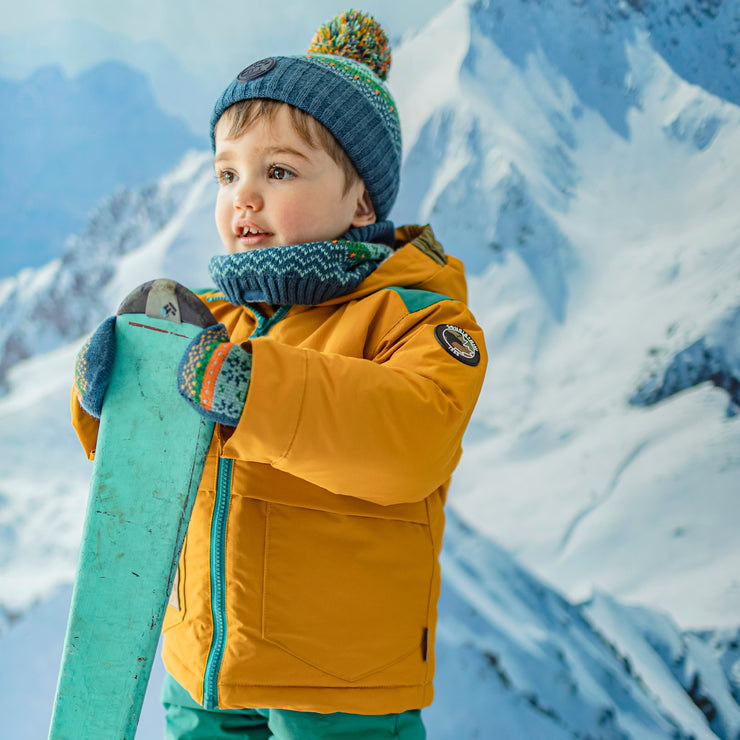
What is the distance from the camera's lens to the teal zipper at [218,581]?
0.79 metres

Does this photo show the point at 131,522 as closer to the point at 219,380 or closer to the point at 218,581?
the point at 218,581

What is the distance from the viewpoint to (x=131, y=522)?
75 cm

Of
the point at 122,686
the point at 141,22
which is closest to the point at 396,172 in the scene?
the point at 122,686

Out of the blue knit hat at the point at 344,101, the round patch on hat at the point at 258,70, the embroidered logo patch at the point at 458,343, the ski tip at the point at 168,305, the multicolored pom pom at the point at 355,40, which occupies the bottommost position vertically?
the embroidered logo patch at the point at 458,343

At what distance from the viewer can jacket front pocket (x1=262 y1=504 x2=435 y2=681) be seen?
797mm

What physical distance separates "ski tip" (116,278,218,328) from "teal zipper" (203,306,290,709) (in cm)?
18

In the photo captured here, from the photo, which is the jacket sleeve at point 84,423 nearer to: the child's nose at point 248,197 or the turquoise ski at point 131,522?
the turquoise ski at point 131,522

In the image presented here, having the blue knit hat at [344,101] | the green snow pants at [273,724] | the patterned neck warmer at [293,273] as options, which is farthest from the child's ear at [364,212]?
the green snow pants at [273,724]

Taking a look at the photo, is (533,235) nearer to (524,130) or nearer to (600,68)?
(524,130)

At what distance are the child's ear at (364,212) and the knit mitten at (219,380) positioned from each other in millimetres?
434

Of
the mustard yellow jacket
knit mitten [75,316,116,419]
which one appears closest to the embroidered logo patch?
the mustard yellow jacket

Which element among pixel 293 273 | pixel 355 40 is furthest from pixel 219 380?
pixel 355 40

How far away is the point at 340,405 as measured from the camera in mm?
672

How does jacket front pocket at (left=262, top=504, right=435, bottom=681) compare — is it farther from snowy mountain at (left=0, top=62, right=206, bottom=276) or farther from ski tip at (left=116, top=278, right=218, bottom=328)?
snowy mountain at (left=0, top=62, right=206, bottom=276)
